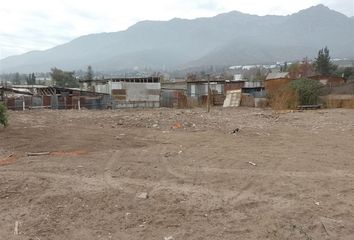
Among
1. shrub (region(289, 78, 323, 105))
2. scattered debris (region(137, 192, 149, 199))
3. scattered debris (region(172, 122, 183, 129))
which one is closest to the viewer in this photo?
scattered debris (region(137, 192, 149, 199))

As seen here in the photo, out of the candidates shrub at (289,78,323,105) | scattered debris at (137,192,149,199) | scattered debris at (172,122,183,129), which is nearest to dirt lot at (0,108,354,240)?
scattered debris at (137,192,149,199)

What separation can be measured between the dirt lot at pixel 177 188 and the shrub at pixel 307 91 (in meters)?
19.5

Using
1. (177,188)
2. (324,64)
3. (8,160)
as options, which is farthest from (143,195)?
(324,64)

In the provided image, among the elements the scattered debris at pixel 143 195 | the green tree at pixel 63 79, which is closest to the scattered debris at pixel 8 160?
the scattered debris at pixel 143 195

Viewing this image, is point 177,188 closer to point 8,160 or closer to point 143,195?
point 143,195

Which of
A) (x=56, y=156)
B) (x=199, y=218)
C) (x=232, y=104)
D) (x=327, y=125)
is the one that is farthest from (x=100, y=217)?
(x=232, y=104)

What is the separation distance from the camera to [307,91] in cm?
3497

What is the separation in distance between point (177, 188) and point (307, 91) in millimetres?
28016

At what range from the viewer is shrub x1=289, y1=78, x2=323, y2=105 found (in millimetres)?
34906

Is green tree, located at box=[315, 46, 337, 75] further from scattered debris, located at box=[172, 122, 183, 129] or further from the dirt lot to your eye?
the dirt lot

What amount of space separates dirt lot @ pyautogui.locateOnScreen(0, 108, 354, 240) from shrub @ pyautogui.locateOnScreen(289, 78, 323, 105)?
19.5 metres

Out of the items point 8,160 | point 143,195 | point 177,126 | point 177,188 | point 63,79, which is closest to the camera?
point 143,195

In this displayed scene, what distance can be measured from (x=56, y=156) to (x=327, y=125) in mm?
13735

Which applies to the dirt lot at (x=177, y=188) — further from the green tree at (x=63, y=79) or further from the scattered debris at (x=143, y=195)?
the green tree at (x=63, y=79)
